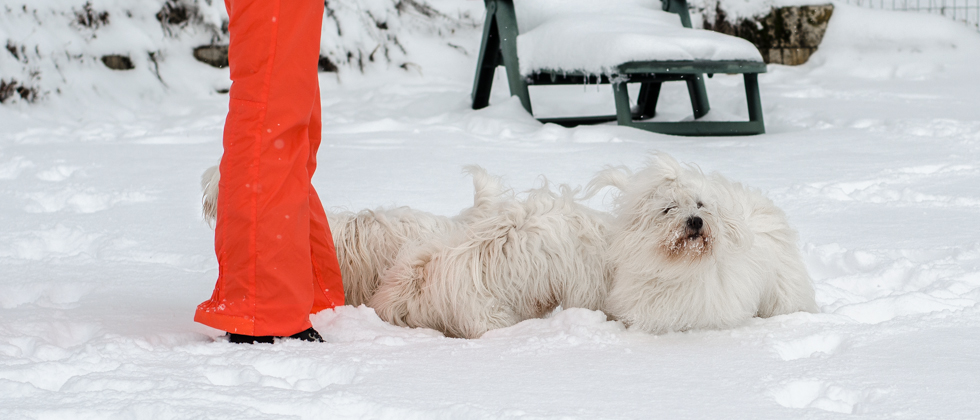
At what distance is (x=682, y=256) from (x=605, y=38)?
3.35 m

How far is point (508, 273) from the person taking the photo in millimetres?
2174

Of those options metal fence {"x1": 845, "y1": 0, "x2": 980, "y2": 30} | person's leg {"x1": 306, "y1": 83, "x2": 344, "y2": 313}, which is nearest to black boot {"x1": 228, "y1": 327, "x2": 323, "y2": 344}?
person's leg {"x1": 306, "y1": 83, "x2": 344, "y2": 313}

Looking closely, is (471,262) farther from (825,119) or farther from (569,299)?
(825,119)

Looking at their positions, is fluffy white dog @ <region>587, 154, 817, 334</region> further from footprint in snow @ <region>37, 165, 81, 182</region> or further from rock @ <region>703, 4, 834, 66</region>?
rock @ <region>703, 4, 834, 66</region>

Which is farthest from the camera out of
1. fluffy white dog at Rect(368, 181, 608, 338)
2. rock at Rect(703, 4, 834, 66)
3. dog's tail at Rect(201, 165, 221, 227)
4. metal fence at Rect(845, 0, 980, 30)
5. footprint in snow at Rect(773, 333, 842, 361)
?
metal fence at Rect(845, 0, 980, 30)

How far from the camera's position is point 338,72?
8047 millimetres

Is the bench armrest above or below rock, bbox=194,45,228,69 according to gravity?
below

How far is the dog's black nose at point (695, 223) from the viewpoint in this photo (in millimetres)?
1942

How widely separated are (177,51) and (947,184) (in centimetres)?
670

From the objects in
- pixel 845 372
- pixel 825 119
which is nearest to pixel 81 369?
pixel 845 372

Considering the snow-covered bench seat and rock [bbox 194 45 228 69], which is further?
rock [bbox 194 45 228 69]

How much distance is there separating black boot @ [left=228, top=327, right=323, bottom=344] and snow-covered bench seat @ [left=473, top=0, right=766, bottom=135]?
3.36m

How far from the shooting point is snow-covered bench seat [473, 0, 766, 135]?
195 inches

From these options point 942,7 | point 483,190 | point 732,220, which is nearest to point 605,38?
point 483,190
